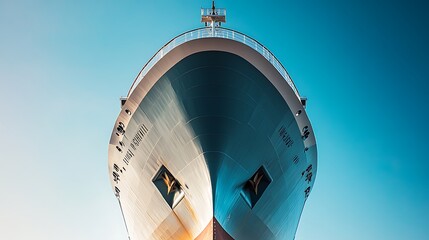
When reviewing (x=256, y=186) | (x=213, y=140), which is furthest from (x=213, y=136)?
(x=256, y=186)

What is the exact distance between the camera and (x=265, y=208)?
12.8 m

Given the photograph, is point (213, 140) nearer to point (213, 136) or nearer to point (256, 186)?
point (213, 136)

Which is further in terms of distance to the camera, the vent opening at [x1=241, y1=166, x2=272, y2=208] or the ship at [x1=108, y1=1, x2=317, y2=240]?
the vent opening at [x1=241, y1=166, x2=272, y2=208]

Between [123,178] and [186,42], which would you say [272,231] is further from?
[186,42]

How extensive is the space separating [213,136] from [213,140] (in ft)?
0.41

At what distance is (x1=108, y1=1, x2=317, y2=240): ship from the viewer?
10.8 metres

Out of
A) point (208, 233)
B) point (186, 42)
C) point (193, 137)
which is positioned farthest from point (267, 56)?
point (208, 233)

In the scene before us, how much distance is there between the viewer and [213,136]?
11.1 metres

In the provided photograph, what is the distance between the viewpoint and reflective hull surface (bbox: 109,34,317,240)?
10.8 metres

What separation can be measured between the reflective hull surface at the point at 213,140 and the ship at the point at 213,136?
3 cm

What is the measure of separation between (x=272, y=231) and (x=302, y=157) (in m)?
3.20

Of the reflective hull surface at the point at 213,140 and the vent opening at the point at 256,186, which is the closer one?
the reflective hull surface at the point at 213,140

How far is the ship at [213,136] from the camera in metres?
10.8

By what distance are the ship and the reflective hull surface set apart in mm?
31
